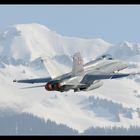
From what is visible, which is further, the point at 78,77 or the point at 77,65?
the point at 77,65

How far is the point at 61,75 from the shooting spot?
6712 cm

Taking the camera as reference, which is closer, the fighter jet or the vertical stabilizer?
the fighter jet

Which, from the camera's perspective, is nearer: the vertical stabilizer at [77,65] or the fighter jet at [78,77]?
the fighter jet at [78,77]

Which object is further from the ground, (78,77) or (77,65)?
(77,65)

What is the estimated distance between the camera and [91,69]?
238ft
